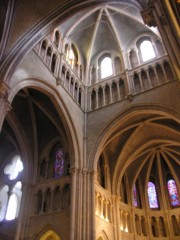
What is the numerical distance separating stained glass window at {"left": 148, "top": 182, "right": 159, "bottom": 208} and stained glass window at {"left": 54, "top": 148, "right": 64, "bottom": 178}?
8.23 meters

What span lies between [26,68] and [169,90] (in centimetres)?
825

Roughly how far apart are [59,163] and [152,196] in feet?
27.9

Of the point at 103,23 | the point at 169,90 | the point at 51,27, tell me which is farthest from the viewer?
the point at 103,23

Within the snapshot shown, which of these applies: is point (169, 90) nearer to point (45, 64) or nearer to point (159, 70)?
point (159, 70)

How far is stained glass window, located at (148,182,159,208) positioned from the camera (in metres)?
20.0

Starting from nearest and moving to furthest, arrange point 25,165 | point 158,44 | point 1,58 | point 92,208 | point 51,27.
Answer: point 1,58 < point 51,27 < point 92,208 < point 25,165 < point 158,44

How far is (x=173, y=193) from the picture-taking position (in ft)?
65.9

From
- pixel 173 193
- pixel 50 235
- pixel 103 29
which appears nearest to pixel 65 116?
pixel 50 235

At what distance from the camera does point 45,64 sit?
14.1m

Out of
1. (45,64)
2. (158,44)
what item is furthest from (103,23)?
(45,64)

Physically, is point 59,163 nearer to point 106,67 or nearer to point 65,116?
point 65,116

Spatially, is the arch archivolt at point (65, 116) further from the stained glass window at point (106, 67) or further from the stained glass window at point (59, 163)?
the stained glass window at point (106, 67)

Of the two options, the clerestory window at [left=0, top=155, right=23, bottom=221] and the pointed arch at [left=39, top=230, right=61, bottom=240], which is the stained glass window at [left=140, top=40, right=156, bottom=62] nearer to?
the clerestory window at [left=0, top=155, right=23, bottom=221]

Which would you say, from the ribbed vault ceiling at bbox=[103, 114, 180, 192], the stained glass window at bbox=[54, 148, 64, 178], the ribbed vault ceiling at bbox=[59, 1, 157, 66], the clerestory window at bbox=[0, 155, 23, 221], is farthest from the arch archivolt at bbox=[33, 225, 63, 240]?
the ribbed vault ceiling at bbox=[59, 1, 157, 66]
